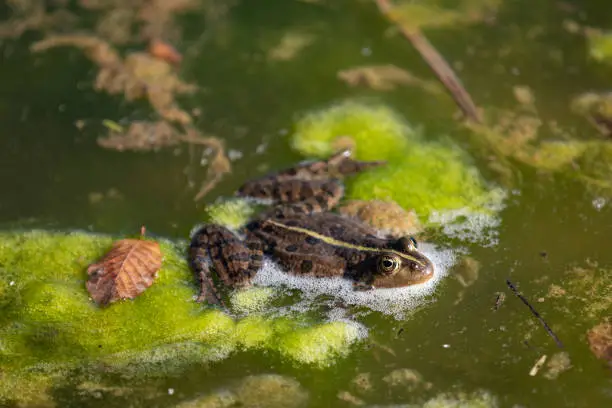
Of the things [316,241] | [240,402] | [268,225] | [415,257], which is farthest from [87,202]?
[415,257]

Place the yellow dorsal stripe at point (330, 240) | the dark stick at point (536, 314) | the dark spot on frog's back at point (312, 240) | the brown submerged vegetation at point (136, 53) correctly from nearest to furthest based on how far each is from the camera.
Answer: the dark stick at point (536, 314) → the yellow dorsal stripe at point (330, 240) → the dark spot on frog's back at point (312, 240) → the brown submerged vegetation at point (136, 53)

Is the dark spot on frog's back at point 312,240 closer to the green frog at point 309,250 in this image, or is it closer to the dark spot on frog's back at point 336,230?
the green frog at point 309,250

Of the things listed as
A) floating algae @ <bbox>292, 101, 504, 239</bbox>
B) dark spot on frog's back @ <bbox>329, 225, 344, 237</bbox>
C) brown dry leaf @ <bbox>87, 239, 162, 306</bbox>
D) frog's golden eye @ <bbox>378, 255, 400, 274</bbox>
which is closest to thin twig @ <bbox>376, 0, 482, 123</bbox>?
floating algae @ <bbox>292, 101, 504, 239</bbox>

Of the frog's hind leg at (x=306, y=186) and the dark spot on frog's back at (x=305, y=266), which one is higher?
the frog's hind leg at (x=306, y=186)

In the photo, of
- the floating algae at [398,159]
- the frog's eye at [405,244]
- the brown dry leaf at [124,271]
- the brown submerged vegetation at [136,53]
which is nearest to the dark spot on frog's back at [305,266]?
the frog's eye at [405,244]

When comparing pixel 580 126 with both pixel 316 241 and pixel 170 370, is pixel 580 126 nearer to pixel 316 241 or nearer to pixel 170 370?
pixel 316 241

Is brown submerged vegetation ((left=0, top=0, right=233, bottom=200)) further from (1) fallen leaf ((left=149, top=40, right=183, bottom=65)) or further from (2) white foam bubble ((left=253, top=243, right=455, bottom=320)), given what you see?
(2) white foam bubble ((left=253, top=243, right=455, bottom=320))

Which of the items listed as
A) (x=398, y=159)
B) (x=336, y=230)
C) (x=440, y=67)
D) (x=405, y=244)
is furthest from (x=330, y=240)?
(x=440, y=67)

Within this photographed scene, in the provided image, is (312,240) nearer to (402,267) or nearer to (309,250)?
(309,250)
